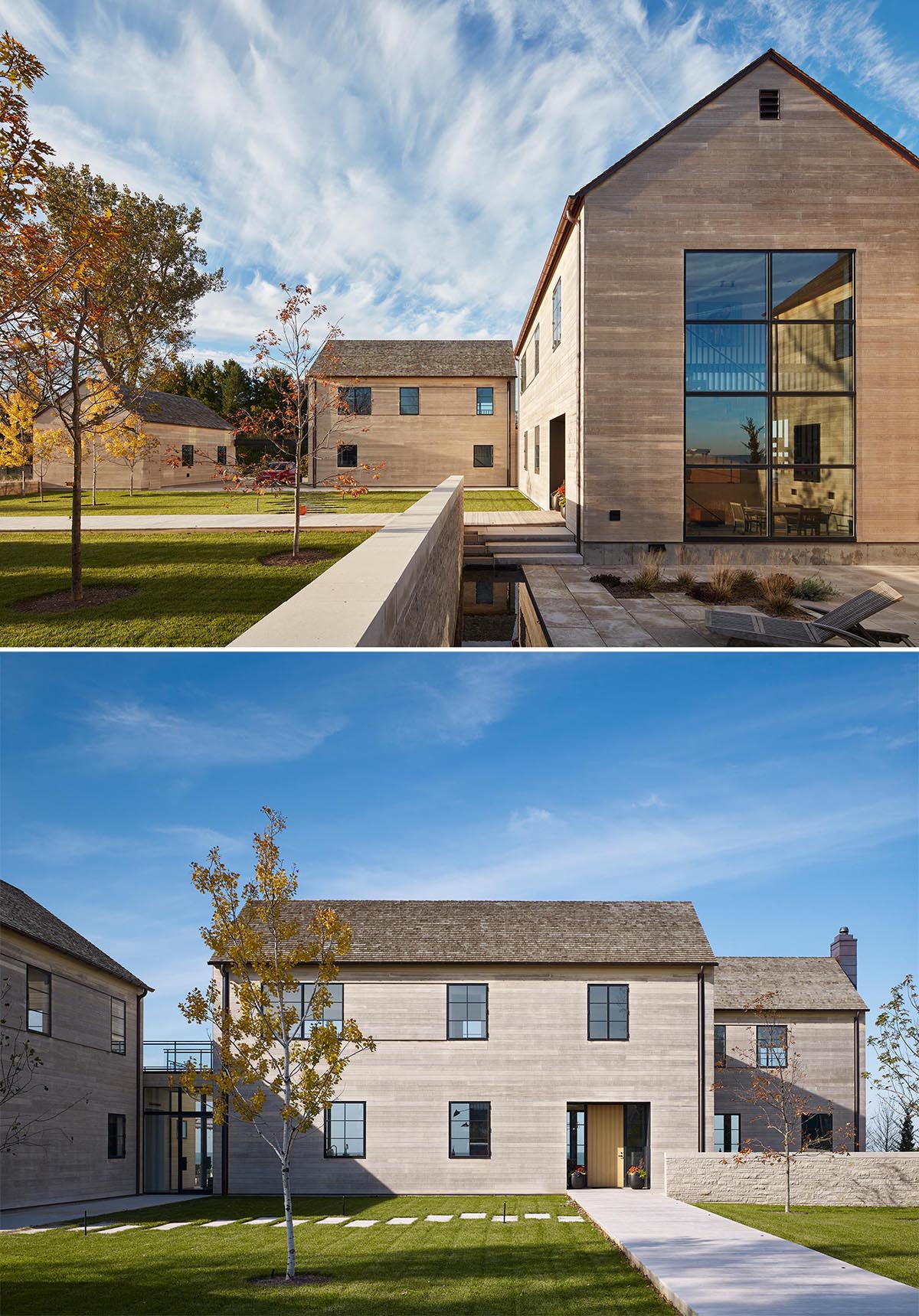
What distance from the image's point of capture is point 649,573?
1742cm

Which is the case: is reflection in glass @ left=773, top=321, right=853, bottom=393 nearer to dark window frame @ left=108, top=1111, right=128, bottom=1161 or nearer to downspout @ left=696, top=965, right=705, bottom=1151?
downspout @ left=696, top=965, right=705, bottom=1151

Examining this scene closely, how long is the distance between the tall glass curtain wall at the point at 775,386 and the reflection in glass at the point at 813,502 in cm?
2

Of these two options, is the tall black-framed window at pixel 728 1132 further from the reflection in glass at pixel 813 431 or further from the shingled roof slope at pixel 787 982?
the reflection in glass at pixel 813 431

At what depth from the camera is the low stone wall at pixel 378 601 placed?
6270mm

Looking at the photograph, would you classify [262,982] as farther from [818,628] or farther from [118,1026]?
[118,1026]

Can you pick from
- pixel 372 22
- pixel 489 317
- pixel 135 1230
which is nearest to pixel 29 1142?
pixel 135 1230

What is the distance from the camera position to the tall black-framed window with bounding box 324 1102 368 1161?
19.7 metres

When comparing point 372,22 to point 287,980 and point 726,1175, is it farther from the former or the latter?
point 726,1175

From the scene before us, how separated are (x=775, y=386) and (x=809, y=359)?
2.78ft

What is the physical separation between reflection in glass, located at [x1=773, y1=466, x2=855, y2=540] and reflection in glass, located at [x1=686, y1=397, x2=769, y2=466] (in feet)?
2.29

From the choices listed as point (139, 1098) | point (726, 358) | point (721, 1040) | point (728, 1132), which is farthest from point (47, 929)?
point (726, 358)

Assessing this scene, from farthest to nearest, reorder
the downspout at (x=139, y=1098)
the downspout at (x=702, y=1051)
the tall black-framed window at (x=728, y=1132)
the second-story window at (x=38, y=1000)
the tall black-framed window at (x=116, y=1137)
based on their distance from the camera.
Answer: the tall black-framed window at (x=728, y=1132)
the downspout at (x=139, y=1098)
the downspout at (x=702, y=1051)
the tall black-framed window at (x=116, y=1137)
the second-story window at (x=38, y=1000)

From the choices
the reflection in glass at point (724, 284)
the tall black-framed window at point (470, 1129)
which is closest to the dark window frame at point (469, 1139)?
the tall black-framed window at point (470, 1129)

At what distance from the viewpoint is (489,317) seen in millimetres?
46000
